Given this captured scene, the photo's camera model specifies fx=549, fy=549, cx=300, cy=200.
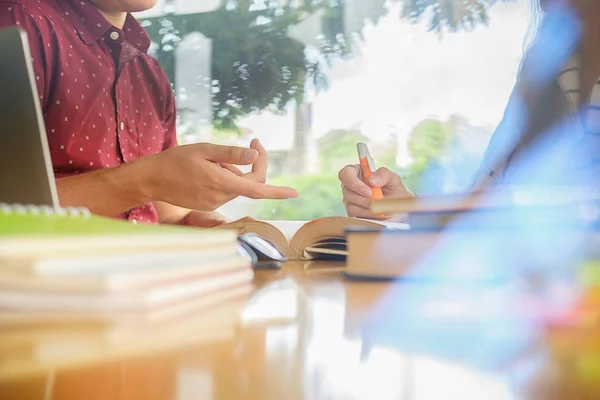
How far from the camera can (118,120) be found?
127 centimetres

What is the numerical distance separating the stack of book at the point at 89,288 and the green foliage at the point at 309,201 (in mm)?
2293

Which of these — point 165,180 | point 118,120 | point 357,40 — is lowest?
point 165,180

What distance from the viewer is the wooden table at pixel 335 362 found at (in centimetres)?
17

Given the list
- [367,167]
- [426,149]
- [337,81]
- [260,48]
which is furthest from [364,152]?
[260,48]

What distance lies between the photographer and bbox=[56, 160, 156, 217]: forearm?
2.89 feet

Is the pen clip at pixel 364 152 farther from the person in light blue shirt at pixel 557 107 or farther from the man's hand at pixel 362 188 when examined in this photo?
the person in light blue shirt at pixel 557 107

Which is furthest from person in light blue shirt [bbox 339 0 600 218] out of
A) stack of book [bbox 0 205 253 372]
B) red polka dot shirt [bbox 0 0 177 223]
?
stack of book [bbox 0 205 253 372]

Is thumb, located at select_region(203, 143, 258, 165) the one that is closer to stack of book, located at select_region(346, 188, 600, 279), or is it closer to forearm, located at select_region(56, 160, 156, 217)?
forearm, located at select_region(56, 160, 156, 217)

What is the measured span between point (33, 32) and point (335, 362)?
1.12 meters

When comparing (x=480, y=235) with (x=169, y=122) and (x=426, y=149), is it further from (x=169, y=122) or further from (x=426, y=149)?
(x=426, y=149)

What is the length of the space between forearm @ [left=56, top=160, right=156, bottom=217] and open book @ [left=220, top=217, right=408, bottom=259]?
0.20 metres

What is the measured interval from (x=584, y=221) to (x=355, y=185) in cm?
61

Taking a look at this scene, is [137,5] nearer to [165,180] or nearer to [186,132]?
[165,180]

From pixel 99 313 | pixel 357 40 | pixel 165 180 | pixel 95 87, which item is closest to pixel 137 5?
pixel 95 87
